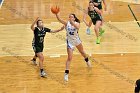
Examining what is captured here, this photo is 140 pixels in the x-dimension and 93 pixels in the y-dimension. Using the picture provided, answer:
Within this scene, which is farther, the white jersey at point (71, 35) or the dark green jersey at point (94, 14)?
the dark green jersey at point (94, 14)

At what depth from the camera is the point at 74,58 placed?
1251cm

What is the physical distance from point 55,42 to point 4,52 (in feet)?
6.51

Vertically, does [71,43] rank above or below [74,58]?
above

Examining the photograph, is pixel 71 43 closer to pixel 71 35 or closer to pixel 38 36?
pixel 71 35

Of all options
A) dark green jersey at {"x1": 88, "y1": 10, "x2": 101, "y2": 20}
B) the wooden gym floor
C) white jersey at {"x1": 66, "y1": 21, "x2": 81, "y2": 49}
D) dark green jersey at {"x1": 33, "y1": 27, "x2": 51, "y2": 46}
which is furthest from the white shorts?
dark green jersey at {"x1": 88, "y1": 10, "x2": 101, "y2": 20}

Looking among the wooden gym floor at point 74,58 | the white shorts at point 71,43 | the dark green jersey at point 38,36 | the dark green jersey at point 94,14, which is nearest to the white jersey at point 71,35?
the white shorts at point 71,43

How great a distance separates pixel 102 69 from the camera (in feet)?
37.9

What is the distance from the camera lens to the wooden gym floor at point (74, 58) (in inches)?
414

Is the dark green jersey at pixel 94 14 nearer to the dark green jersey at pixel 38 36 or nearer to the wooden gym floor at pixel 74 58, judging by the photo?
the wooden gym floor at pixel 74 58

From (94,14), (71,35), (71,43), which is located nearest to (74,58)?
(71,43)

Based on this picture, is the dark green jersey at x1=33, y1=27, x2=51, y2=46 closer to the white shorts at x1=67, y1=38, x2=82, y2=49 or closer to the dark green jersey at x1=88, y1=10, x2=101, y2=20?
the white shorts at x1=67, y1=38, x2=82, y2=49

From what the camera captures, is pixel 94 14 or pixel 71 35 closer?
pixel 71 35

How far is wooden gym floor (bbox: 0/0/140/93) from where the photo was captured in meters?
10.5

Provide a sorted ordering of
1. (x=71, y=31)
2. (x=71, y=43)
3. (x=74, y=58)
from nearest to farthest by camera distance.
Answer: (x=71, y=31)
(x=71, y=43)
(x=74, y=58)
